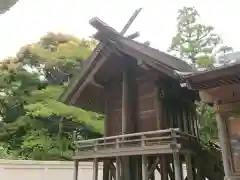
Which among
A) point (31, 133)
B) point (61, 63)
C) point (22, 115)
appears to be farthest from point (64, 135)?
point (61, 63)

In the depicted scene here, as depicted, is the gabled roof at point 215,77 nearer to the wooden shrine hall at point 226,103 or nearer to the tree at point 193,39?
the wooden shrine hall at point 226,103

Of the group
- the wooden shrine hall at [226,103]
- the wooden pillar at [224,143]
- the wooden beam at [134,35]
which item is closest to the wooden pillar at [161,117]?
the wooden beam at [134,35]

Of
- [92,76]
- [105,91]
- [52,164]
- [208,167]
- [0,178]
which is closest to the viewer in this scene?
[208,167]

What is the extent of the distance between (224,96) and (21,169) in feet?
35.3

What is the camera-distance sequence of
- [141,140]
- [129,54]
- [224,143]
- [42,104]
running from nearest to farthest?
[224,143] → [141,140] → [129,54] → [42,104]

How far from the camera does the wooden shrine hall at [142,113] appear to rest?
8.41 metres

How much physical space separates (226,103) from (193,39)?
15.4 m

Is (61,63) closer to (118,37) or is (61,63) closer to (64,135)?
(64,135)

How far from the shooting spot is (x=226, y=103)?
248 inches

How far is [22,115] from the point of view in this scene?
65.9ft

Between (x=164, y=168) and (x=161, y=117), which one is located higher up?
(x=161, y=117)

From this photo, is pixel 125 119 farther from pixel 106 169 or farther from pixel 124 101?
pixel 106 169

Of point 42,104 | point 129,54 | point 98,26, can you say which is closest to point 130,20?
point 98,26

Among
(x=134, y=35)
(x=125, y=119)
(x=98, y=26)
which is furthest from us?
(x=134, y=35)
